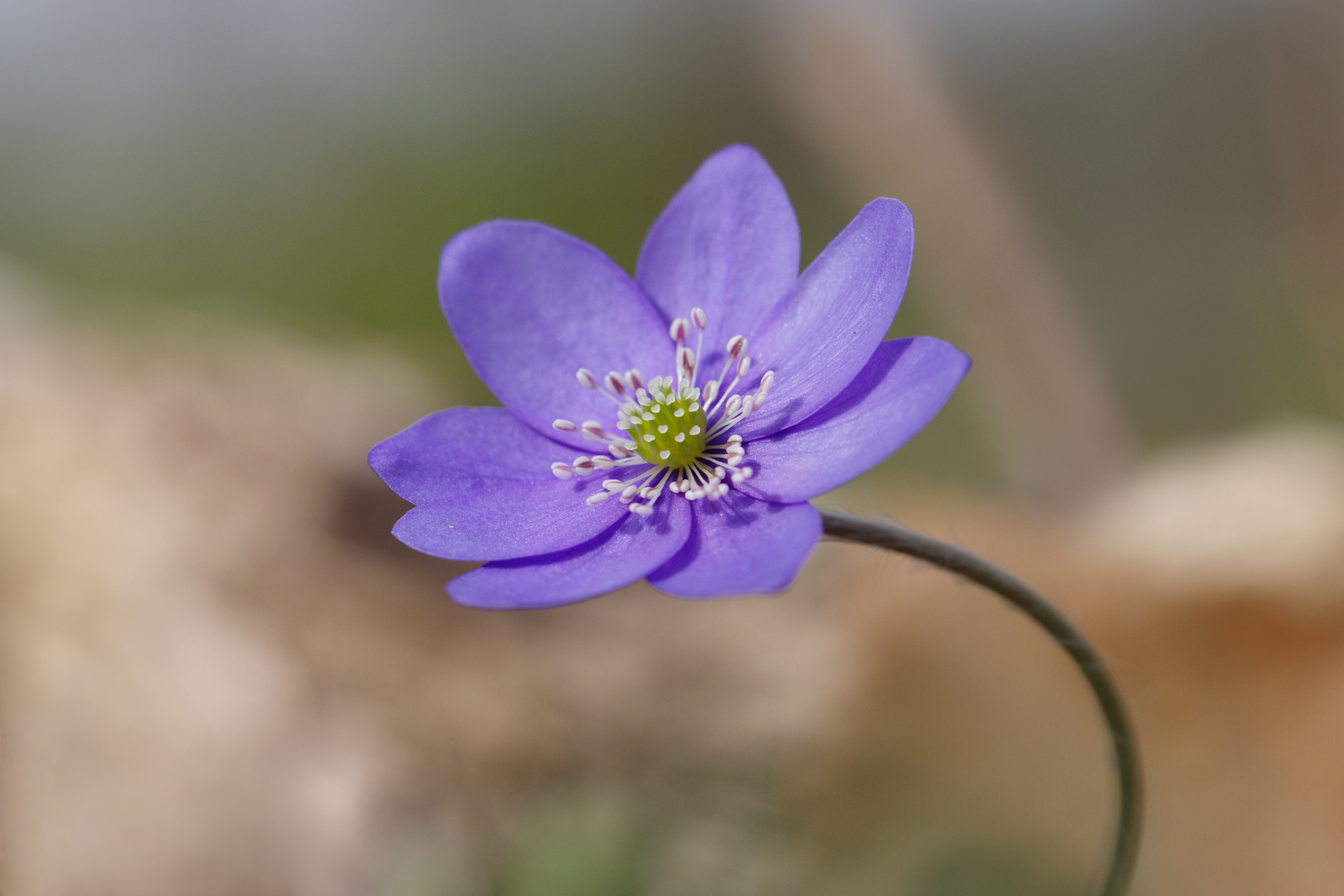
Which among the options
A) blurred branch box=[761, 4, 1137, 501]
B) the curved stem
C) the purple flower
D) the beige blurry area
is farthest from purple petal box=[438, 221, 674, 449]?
blurred branch box=[761, 4, 1137, 501]

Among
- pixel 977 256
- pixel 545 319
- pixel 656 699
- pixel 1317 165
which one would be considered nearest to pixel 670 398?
pixel 545 319

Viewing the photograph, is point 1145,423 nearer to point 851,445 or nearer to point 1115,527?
point 1115,527

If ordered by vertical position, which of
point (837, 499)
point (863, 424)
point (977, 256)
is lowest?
point (863, 424)

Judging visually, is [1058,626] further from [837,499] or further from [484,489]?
[837,499]

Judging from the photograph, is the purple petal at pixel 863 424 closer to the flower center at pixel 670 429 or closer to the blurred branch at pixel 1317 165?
the flower center at pixel 670 429

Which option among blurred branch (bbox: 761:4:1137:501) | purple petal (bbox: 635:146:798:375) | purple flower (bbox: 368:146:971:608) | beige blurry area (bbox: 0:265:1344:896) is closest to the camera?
purple flower (bbox: 368:146:971:608)

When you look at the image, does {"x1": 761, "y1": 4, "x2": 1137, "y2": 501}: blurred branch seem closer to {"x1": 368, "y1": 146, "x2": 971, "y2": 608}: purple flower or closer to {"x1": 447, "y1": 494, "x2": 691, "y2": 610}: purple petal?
{"x1": 368, "y1": 146, "x2": 971, "y2": 608}: purple flower
